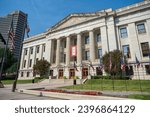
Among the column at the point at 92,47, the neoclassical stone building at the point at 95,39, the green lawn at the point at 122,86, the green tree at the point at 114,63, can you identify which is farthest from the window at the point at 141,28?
the green lawn at the point at 122,86

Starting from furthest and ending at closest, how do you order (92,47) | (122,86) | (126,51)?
1. (92,47)
2. (126,51)
3. (122,86)

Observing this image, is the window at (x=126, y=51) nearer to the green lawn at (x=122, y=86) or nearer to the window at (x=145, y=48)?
the window at (x=145, y=48)

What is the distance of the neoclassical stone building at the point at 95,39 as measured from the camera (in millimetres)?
27672

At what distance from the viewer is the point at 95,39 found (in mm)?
35188

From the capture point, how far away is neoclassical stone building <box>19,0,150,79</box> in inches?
1089

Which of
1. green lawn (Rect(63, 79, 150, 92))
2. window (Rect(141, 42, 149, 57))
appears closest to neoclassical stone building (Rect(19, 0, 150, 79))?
window (Rect(141, 42, 149, 57))

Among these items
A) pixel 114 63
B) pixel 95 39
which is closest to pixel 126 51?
pixel 114 63

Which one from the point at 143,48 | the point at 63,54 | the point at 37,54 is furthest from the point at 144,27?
the point at 37,54

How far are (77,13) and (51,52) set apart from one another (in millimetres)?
15504

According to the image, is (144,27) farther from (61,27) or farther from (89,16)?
(61,27)

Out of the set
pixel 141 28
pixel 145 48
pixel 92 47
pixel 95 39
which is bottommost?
pixel 145 48

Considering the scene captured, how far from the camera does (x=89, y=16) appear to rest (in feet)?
117

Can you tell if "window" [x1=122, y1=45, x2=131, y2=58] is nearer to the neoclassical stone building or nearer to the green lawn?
the neoclassical stone building

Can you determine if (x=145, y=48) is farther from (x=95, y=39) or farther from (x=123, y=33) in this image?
(x=95, y=39)
